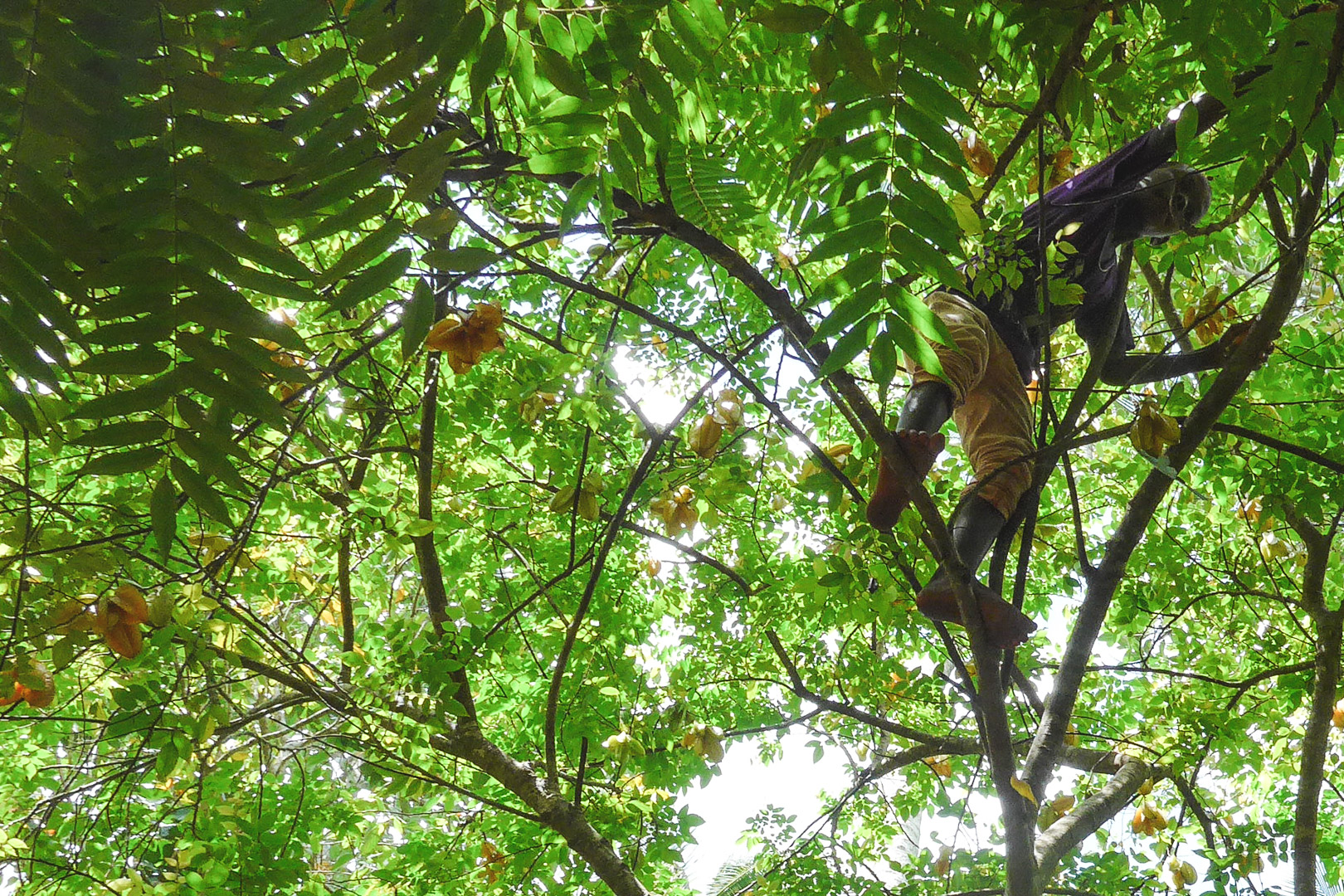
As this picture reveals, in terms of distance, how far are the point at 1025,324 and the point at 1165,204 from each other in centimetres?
49

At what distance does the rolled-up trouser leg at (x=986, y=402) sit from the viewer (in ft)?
7.38

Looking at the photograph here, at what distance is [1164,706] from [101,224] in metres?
3.60

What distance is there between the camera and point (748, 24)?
2.03m

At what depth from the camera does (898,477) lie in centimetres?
193

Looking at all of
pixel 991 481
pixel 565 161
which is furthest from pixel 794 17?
pixel 991 481

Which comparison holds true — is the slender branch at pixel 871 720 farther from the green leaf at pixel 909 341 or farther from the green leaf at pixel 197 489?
the green leaf at pixel 197 489

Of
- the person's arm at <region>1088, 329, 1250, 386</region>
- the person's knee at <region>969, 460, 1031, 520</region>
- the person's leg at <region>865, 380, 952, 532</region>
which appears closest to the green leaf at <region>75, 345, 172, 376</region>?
the person's leg at <region>865, 380, 952, 532</region>


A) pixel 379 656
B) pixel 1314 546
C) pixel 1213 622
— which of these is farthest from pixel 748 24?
pixel 1213 622

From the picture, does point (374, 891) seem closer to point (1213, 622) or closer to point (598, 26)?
point (598, 26)

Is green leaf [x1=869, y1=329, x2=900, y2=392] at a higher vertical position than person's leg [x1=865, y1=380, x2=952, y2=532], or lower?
lower

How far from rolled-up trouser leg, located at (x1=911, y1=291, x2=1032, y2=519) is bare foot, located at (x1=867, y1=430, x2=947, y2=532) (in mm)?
236

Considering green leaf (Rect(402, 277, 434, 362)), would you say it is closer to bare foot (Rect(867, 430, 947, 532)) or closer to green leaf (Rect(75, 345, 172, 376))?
green leaf (Rect(75, 345, 172, 376))

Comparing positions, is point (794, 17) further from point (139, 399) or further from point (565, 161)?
point (139, 399)

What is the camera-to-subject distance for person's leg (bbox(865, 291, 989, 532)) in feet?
6.50
